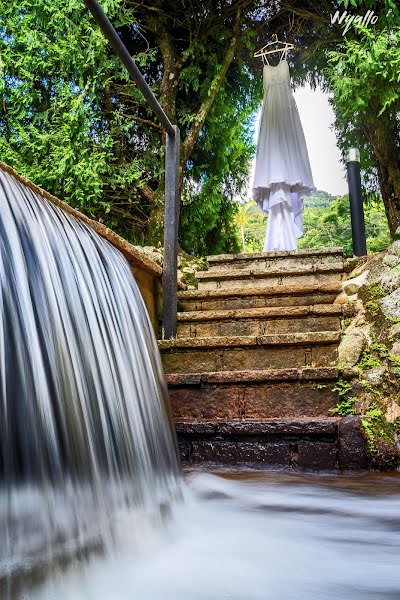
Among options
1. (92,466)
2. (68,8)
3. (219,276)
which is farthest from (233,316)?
(68,8)

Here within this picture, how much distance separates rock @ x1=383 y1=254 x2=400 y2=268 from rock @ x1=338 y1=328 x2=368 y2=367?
591 mm

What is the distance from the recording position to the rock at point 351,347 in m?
2.50

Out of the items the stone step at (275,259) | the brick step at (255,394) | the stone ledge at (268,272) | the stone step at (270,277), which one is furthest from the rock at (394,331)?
the stone step at (275,259)

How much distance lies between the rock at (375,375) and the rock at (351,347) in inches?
4.5

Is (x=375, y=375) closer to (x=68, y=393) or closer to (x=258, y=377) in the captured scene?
(x=258, y=377)

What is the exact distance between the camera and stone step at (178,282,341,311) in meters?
3.46

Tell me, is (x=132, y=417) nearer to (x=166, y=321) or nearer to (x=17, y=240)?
(x=17, y=240)

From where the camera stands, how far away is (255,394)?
2418mm

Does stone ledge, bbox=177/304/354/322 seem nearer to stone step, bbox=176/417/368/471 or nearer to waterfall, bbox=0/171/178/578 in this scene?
waterfall, bbox=0/171/178/578

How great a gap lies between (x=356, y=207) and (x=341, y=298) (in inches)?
86.8

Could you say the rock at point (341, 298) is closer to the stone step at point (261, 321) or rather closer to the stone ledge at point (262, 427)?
the stone step at point (261, 321)

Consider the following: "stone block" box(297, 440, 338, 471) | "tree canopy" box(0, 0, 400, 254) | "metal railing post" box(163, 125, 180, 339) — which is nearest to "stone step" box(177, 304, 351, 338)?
"metal railing post" box(163, 125, 180, 339)

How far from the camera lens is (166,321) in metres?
3.10

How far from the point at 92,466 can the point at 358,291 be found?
Answer: 2254 mm
